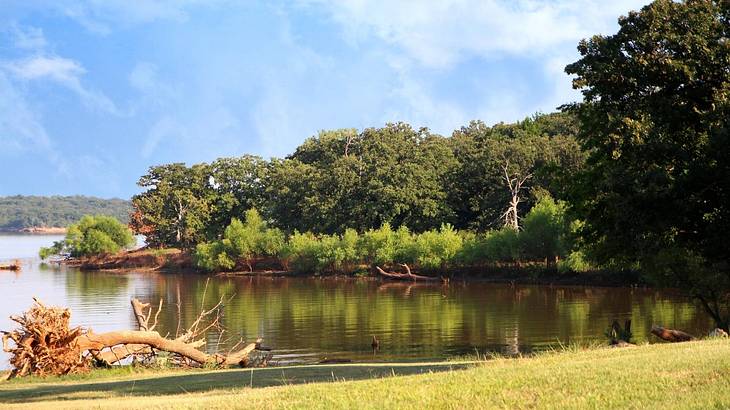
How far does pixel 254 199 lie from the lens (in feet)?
400

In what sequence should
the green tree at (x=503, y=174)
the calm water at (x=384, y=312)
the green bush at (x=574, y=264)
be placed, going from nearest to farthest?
the calm water at (x=384, y=312)
the green bush at (x=574, y=264)
the green tree at (x=503, y=174)

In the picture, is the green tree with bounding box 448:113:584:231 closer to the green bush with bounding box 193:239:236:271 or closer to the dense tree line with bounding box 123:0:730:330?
the dense tree line with bounding box 123:0:730:330

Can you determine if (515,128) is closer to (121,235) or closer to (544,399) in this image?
(121,235)

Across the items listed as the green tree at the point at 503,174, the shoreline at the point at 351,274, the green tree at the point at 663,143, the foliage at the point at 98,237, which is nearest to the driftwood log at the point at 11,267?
the shoreline at the point at 351,274

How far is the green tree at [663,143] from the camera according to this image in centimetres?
2541

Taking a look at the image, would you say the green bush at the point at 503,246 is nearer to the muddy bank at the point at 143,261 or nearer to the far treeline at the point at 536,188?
the far treeline at the point at 536,188

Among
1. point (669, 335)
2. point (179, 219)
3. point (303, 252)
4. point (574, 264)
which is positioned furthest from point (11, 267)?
point (669, 335)

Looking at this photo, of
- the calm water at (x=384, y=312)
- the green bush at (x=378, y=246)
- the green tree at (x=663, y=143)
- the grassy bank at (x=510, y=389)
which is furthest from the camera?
the green bush at (x=378, y=246)

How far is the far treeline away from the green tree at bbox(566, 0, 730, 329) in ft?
0.18

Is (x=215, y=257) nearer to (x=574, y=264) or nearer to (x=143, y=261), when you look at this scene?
(x=143, y=261)

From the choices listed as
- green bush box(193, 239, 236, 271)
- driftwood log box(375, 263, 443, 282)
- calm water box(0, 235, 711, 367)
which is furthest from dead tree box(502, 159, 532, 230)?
green bush box(193, 239, 236, 271)

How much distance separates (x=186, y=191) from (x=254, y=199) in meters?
10.7

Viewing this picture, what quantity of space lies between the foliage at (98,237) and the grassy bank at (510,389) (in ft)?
358

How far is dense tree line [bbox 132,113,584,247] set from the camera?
9506 centimetres
